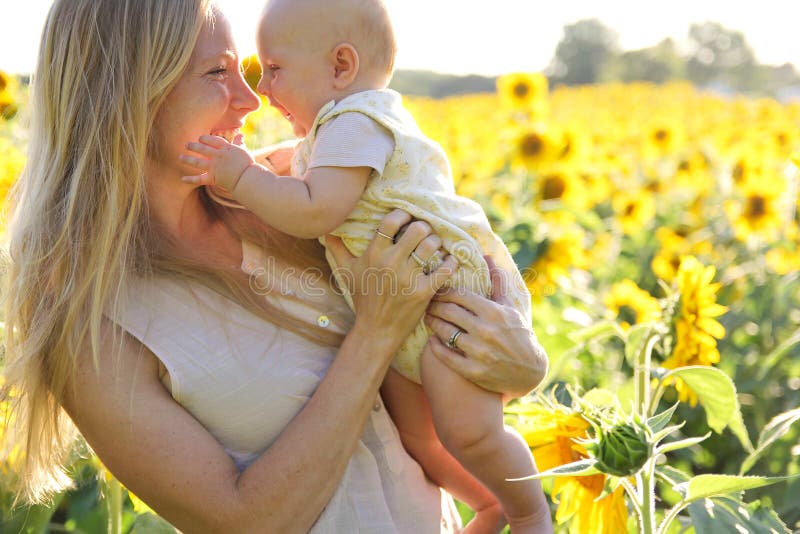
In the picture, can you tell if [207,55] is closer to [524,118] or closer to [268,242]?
[268,242]

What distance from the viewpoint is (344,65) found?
1.82 meters

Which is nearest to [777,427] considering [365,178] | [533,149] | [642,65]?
[365,178]

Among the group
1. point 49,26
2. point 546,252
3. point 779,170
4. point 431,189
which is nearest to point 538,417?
point 431,189

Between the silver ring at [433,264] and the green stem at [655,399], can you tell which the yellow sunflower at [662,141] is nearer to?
the green stem at [655,399]

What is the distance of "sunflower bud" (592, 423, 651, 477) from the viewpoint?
1.43 metres

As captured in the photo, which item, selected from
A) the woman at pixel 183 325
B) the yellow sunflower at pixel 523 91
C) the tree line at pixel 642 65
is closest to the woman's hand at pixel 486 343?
the woman at pixel 183 325

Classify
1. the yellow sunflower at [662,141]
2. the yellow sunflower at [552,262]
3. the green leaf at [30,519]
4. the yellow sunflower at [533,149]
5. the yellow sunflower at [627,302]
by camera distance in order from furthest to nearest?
the yellow sunflower at [662,141], the yellow sunflower at [533,149], the yellow sunflower at [552,262], the yellow sunflower at [627,302], the green leaf at [30,519]

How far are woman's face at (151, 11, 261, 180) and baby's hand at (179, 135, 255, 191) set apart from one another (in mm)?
46

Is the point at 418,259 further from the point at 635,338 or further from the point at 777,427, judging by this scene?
the point at 777,427

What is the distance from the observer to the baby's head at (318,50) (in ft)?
5.85

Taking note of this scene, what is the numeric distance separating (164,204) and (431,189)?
0.51 meters

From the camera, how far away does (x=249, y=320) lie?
1789 mm

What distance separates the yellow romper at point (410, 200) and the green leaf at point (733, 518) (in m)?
0.52

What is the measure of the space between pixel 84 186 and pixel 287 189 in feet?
1.16
